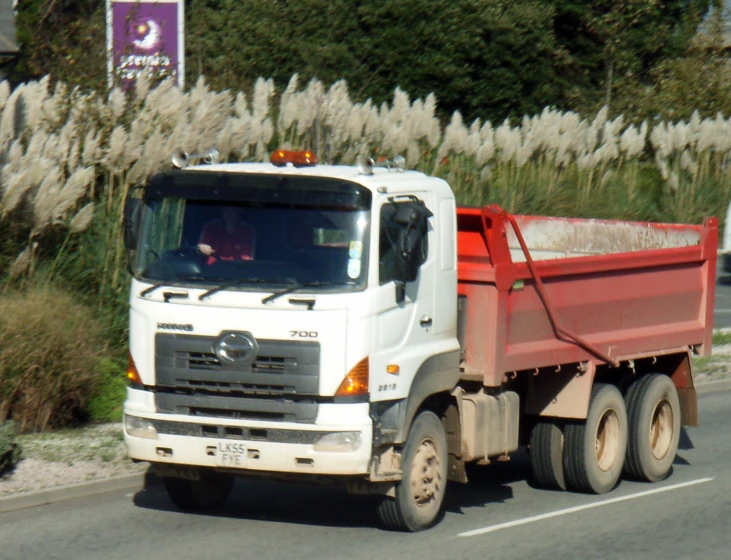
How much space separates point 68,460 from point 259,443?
283 centimetres

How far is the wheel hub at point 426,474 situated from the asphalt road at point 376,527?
26cm

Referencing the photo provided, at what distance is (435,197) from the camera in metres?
8.82

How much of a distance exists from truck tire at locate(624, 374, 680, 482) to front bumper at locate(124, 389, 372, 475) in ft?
11.7

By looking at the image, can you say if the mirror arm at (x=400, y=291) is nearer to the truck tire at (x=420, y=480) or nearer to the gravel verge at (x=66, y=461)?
the truck tire at (x=420, y=480)

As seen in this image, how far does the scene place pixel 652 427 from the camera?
11.2m

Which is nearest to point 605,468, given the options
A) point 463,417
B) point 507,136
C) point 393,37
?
point 463,417

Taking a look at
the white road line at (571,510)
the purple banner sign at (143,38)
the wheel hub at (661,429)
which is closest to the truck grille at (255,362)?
the white road line at (571,510)

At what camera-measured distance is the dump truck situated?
7.99 m

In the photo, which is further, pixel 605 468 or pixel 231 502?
pixel 605 468

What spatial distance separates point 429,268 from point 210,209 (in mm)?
1464

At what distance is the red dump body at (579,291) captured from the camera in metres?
9.16

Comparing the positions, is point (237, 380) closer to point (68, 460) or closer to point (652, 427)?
point (68, 460)

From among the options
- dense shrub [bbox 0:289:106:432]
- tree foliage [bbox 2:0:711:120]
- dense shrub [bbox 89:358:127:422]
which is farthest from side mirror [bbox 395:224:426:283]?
tree foliage [bbox 2:0:711:120]

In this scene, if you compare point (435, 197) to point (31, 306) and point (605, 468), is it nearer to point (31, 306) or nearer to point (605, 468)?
point (605, 468)
